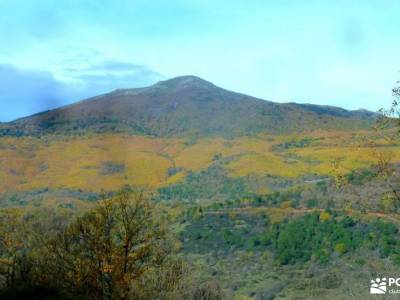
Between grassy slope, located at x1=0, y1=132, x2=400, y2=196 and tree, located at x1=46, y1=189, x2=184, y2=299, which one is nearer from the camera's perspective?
tree, located at x1=46, y1=189, x2=184, y2=299

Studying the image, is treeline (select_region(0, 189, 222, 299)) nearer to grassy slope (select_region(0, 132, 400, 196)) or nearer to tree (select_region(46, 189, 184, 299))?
tree (select_region(46, 189, 184, 299))

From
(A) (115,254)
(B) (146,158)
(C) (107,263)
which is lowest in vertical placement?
(C) (107,263)

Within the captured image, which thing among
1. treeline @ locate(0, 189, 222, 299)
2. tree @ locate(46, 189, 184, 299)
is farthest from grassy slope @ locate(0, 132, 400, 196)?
tree @ locate(46, 189, 184, 299)

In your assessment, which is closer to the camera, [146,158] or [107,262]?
[107,262]

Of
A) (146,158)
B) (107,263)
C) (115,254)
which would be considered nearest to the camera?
(107,263)

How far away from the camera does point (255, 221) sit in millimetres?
67250

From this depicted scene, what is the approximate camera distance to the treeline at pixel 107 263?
1700 centimetres

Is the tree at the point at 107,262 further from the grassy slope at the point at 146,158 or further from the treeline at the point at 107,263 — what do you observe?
the grassy slope at the point at 146,158

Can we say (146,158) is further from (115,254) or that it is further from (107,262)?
(107,262)

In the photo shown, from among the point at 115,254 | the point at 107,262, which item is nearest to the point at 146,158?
the point at 115,254

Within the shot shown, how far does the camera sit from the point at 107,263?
1755 cm

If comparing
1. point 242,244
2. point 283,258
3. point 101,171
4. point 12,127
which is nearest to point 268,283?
point 283,258

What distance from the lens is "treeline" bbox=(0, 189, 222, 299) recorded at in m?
17.0

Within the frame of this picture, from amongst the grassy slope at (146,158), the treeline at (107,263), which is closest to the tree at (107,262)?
the treeline at (107,263)
